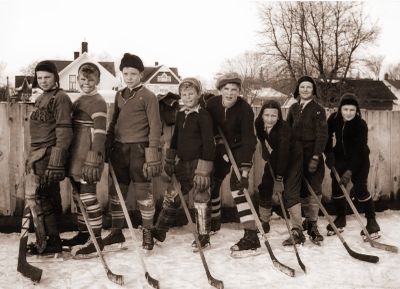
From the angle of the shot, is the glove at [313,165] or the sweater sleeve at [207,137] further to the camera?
the glove at [313,165]

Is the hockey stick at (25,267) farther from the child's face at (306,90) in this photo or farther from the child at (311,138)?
the child's face at (306,90)

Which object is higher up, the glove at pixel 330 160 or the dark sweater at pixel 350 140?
the dark sweater at pixel 350 140

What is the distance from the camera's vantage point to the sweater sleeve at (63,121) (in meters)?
3.75

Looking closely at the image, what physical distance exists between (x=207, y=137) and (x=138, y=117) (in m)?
0.72

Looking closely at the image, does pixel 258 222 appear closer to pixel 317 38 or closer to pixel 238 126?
pixel 238 126

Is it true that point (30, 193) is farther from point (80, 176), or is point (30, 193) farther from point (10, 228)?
point (10, 228)

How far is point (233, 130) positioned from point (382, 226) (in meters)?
2.45

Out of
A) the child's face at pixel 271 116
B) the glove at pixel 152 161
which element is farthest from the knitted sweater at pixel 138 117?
the child's face at pixel 271 116

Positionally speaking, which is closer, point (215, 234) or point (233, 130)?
point (233, 130)

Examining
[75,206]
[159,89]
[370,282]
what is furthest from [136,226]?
[159,89]

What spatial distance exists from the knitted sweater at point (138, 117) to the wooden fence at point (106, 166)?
0.58m

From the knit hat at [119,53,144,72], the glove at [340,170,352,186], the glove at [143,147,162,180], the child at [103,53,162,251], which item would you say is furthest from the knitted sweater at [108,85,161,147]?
the glove at [340,170,352,186]

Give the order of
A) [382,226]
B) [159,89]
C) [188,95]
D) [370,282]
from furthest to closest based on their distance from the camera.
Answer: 1. [159,89]
2. [382,226]
3. [188,95]
4. [370,282]

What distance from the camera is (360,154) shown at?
4750 mm
